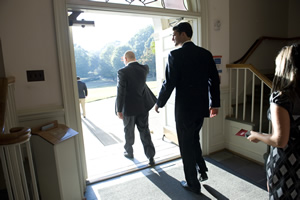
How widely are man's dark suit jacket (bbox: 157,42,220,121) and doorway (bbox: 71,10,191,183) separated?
1027 millimetres

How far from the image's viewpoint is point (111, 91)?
39.8 feet

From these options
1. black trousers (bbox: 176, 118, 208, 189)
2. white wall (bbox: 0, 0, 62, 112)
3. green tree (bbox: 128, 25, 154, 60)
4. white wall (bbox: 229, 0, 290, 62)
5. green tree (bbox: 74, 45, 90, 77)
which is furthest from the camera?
green tree (bbox: 128, 25, 154, 60)

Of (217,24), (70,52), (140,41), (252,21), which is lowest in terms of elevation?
(70,52)

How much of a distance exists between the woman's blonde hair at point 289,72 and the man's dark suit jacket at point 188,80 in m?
0.82

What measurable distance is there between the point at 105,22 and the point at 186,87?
8.57 m

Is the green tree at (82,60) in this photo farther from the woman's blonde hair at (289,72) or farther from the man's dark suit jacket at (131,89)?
the woman's blonde hair at (289,72)

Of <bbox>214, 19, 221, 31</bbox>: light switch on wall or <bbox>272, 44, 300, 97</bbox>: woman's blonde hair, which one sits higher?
<bbox>214, 19, 221, 31</bbox>: light switch on wall

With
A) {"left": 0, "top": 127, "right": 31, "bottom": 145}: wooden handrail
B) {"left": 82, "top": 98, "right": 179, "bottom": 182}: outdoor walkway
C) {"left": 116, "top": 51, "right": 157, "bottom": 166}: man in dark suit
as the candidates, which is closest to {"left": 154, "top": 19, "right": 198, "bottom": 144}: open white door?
{"left": 82, "top": 98, "right": 179, "bottom": 182}: outdoor walkway

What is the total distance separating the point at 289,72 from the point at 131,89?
75.5 inches

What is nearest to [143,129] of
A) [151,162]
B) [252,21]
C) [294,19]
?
[151,162]

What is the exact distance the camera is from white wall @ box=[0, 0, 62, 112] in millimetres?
1814

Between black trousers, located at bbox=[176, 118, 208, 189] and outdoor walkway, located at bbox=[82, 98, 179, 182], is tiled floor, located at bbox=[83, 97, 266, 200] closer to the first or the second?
outdoor walkway, located at bbox=[82, 98, 179, 182]

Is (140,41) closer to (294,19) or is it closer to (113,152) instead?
(294,19)

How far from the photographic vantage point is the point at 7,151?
1082 millimetres
